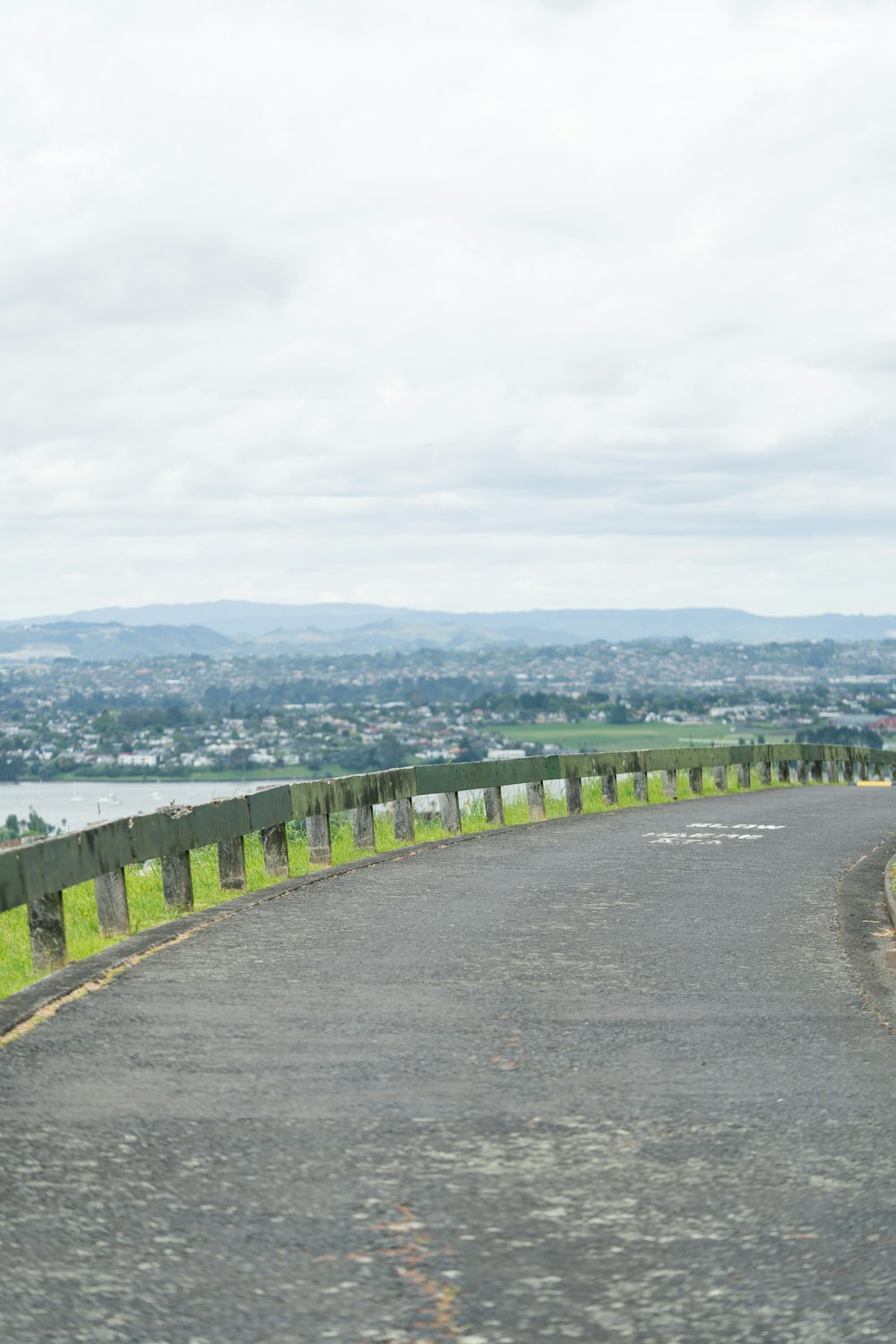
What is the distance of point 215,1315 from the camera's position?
177 inches

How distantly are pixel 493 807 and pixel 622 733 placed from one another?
10653 cm

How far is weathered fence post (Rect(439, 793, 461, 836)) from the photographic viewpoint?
781 inches

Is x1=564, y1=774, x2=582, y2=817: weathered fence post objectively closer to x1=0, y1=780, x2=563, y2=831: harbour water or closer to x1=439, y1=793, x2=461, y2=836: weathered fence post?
x1=439, y1=793, x2=461, y2=836: weathered fence post

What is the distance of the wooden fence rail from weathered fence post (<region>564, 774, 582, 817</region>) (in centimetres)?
1

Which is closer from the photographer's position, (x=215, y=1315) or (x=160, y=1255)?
(x=215, y=1315)

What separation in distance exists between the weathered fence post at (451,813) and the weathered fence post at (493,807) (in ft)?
4.90

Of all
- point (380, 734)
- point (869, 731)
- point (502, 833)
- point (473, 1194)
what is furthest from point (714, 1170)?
point (380, 734)

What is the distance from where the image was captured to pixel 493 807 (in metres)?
21.5

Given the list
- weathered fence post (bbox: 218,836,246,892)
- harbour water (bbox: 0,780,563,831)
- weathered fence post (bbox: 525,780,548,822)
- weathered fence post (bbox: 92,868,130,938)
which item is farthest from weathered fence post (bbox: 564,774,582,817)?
harbour water (bbox: 0,780,563,831)

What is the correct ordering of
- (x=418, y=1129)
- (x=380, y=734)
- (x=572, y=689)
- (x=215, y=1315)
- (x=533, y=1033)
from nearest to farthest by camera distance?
(x=215, y=1315) → (x=418, y=1129) → (x=533, y=1033) → (x=380, y=734) → (x=572, y=689)

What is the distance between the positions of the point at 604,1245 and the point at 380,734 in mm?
123259

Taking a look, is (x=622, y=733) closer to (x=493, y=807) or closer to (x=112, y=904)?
(x=493, y=807)

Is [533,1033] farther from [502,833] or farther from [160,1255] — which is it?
[502,833]

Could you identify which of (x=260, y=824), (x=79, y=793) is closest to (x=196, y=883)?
(x=260, y=824)
